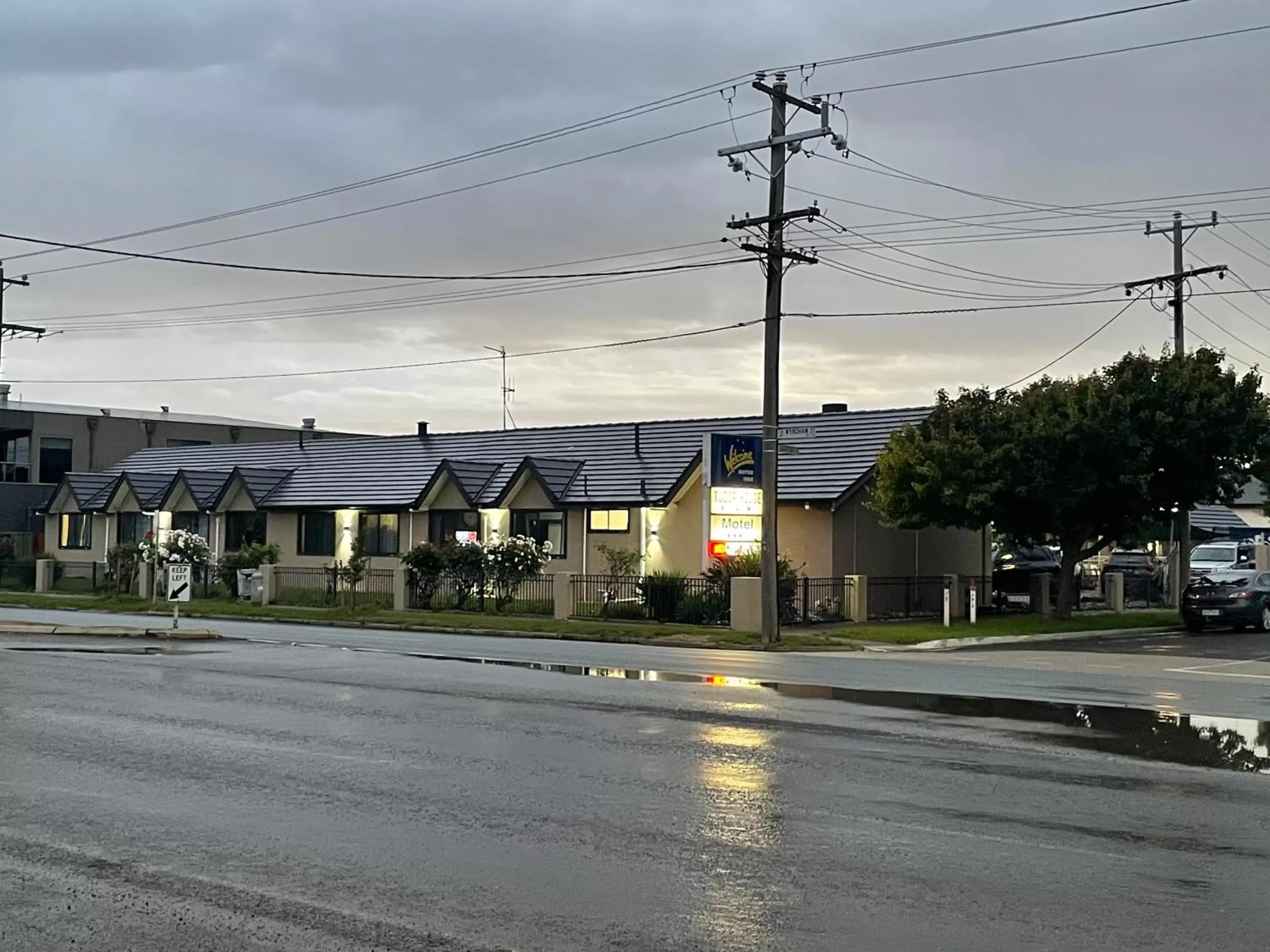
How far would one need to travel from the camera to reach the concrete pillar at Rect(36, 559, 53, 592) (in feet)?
165

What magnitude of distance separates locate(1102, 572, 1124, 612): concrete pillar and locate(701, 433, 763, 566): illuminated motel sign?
14394 mm

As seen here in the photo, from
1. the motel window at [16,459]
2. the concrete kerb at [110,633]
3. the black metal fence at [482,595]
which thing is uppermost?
the motel window at [16,459]

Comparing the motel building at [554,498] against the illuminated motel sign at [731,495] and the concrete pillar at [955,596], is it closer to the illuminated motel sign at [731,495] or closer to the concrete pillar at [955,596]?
the illuminated motel sign at [731,495]

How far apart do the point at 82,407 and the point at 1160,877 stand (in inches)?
3017

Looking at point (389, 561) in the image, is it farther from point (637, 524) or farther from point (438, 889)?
point (438, 889)

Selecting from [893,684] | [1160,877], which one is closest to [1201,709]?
[893,684]

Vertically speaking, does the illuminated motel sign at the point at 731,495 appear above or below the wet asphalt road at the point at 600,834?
above

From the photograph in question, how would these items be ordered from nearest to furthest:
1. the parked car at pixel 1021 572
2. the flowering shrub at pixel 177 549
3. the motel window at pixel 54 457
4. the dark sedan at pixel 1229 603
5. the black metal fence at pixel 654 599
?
the black metal fence at pixel 654 599
the dark sedan at pixel 1229 603
the parked car at pixel 1021 572
the flowering shrub at pixel 177 549
the motel window at pixel 54 457

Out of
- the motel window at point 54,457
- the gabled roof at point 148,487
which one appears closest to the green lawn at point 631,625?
the gabled roof at point 148,487

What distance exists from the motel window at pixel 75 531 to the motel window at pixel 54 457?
9.24 m

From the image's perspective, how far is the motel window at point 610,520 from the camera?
41500mm

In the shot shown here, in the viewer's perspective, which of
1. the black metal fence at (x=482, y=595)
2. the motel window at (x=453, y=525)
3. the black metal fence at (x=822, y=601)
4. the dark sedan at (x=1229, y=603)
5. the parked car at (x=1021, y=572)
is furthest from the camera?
the motel window at (x=453, y=525)

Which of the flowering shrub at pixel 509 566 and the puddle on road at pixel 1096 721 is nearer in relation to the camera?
the puddle on road at pixel 1096 721

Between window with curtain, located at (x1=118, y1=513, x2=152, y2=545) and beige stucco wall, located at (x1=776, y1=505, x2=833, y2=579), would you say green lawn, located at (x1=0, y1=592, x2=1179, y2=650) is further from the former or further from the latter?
window with curtain, located at (x1=118, y1=513, x2=152, y2=545)
